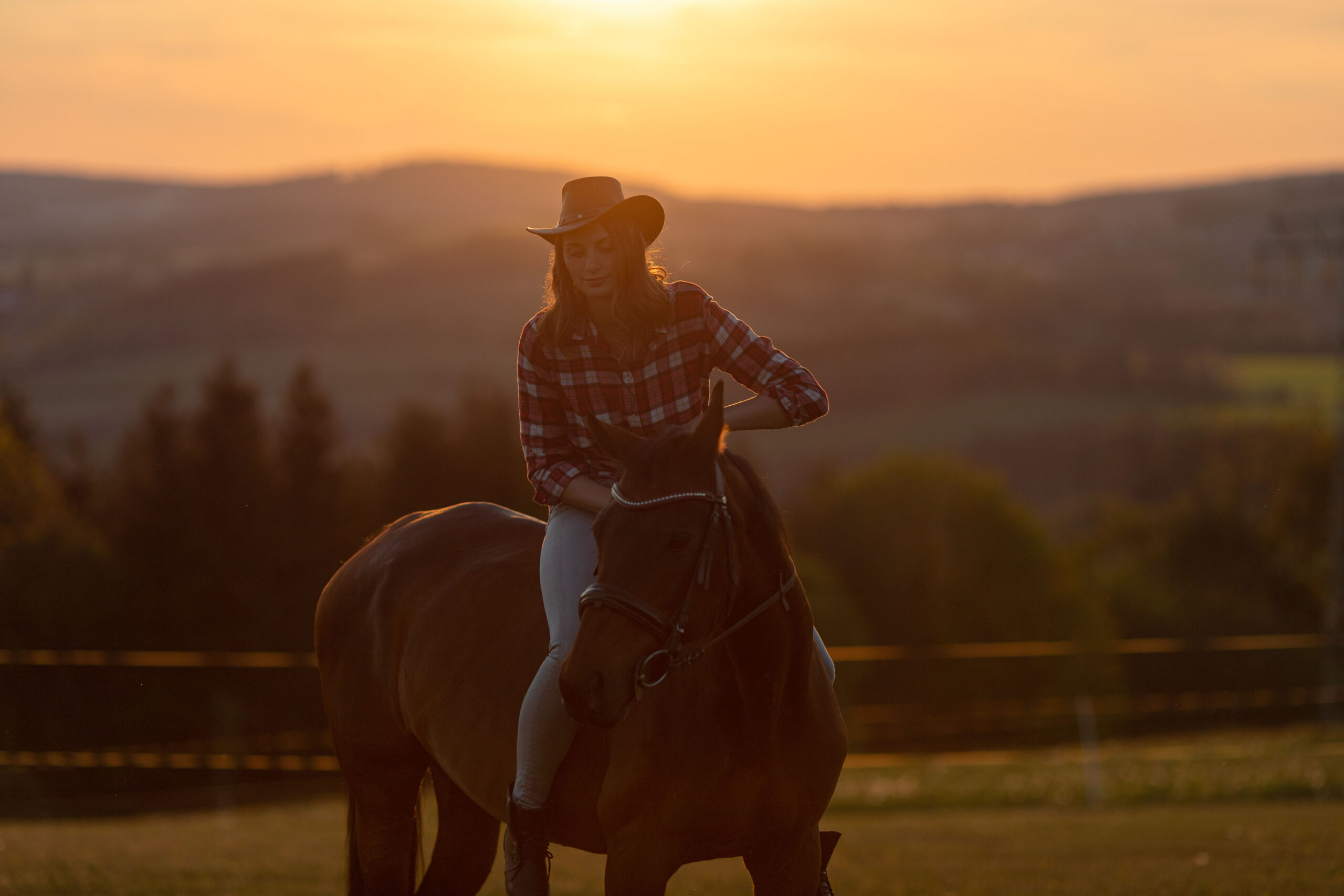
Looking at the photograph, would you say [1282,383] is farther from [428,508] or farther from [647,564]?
[647,564]

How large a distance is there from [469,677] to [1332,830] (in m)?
7.57

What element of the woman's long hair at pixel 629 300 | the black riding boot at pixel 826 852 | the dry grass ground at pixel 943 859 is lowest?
the dry grass ground at pixel 943 859

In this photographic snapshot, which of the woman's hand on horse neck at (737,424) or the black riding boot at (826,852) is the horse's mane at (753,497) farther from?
the black riding boot at (826,852)

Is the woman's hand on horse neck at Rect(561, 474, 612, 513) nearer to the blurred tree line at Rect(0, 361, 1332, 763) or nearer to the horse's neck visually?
the horse's neck

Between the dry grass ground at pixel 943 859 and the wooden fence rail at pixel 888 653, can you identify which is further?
the wooden fence rail at pixel 888 653

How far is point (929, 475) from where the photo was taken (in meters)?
56.1

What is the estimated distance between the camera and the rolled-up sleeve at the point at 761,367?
360 cm

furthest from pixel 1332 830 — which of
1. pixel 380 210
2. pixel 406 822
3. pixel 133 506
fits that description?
pixel 380 210

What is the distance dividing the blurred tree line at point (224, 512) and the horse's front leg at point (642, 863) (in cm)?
3316

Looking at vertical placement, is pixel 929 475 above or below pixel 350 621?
below

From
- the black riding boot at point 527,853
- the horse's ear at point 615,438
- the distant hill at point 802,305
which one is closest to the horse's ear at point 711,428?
the horse's ear at point 615,438

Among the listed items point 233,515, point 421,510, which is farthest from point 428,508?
point 421,510

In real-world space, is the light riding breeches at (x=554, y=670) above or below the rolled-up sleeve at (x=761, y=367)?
below

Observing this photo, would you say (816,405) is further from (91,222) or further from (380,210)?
(380,210)
